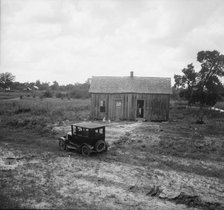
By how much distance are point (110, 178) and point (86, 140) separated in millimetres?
3630

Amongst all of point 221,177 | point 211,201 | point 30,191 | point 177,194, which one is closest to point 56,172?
point 30,191

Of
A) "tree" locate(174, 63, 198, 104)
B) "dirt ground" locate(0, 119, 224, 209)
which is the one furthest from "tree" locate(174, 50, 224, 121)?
"dirt ground" locate(0, 119, 224, 209)

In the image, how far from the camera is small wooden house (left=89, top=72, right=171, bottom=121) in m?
25.2

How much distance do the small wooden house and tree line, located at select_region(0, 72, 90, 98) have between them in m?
44.2

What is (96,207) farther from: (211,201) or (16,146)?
(16,146)

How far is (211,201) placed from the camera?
723 centimetres

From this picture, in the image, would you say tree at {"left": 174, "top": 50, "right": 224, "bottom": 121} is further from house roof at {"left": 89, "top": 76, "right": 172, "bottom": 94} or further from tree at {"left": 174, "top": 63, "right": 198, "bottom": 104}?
house roof at {"left": 89, "top": 76, "right": 172, "bottom": 94}

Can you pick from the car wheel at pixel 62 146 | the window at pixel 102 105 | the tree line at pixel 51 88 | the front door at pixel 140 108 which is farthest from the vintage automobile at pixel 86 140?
the tree line at pixel 51 88

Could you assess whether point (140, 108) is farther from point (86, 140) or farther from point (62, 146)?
point (86, 140)

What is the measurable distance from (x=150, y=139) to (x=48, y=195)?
10147 millimetres

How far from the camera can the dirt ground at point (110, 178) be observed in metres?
6.99

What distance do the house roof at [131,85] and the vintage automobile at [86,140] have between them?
13817 mm

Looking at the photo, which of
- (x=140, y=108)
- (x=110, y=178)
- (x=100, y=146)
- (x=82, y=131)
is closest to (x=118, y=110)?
(x=140, y=108)

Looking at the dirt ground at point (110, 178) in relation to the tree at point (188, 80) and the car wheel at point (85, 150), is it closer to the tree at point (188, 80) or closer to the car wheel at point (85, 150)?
the car wheel at point (85, 150)
